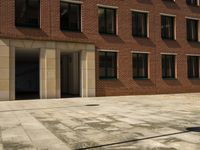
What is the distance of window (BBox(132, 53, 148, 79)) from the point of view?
80.5ft

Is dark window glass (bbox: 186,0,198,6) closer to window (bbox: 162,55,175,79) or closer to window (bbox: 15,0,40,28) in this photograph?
window (bbox: 162,55,175,79)

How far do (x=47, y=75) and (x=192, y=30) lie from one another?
670 inches

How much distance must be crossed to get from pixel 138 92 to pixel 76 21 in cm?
836

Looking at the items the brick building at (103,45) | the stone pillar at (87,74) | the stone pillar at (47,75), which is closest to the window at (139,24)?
the brick building at (103,45)

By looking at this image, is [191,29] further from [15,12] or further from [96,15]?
[15,12]

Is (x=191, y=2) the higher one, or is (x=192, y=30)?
(x=191, y=2)

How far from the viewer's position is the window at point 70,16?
21531 mm

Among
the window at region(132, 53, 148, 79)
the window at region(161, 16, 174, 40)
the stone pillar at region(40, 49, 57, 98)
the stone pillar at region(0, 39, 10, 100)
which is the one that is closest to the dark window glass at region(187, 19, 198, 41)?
the window at region(161, 16, 174, 40)

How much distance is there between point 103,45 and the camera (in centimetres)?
2273

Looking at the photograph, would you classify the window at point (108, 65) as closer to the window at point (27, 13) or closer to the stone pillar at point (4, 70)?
the window at point (27, 13)

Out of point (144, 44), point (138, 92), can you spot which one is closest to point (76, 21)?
point (144, 44)

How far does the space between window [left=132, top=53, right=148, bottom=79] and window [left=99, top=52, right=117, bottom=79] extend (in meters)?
2.03

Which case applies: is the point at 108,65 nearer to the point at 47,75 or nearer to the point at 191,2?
the point at 47,75

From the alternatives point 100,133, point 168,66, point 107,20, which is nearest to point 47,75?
point 107,20
